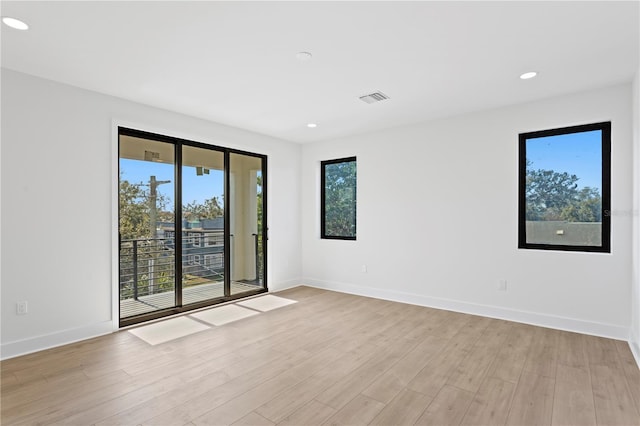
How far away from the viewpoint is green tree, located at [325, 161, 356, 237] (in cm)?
564

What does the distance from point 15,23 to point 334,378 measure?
346 cm

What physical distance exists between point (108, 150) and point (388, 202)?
147 inches

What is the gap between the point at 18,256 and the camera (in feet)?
9.92

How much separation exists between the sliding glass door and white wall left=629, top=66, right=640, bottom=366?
4584 millimetres

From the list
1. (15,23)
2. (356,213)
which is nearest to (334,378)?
(356,213)

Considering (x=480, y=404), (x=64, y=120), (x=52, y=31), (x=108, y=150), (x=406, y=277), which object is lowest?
(x=480, y=404)

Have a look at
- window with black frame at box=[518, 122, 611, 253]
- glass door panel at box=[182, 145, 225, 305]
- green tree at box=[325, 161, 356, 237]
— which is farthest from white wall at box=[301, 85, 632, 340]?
glass door panel at box=[182, 145, 225, 305]

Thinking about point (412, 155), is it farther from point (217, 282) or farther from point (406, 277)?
point (217, 282)

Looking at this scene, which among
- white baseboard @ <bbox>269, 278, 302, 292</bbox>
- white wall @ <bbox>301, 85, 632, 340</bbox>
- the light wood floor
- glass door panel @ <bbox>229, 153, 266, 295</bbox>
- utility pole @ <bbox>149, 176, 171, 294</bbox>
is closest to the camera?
the light wood floor

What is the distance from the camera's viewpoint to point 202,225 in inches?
182

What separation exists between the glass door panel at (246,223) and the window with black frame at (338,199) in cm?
117

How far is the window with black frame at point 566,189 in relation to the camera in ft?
11.7

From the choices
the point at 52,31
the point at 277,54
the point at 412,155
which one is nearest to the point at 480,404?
the point at 277,54

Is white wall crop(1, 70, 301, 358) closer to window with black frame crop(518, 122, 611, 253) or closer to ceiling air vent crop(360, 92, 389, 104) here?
ceiling air vent crop(360, 92, 389, 104)
